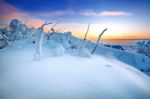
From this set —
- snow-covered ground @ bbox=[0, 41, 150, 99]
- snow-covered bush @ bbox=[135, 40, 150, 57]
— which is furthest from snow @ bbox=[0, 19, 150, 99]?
snow-covered bush @ bbox=[135, 40, 150, 57]

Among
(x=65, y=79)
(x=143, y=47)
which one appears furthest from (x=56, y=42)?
(x=143, y=47)

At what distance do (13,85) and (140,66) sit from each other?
11.9 ft

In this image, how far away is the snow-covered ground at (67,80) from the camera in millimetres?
2102

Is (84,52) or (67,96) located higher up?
(84,52)

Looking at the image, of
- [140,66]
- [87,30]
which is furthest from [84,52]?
[140,66]

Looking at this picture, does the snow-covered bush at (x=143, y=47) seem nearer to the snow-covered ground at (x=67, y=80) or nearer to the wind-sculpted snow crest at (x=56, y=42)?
the wind-sculpted snow crest at (x=56, y=42)

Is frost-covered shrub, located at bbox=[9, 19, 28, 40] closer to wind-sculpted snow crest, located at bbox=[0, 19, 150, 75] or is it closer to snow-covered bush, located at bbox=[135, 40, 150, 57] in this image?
wind-sculpted snow crest, located at bbox=[0, 19, 150, 75]

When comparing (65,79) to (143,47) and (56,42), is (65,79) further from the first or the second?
(143,47)

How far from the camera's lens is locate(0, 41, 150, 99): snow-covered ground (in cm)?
210

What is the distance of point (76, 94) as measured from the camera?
2.09 m

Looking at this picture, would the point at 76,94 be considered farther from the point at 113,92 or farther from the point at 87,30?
the point at 87,30

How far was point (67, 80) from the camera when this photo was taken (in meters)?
2.27

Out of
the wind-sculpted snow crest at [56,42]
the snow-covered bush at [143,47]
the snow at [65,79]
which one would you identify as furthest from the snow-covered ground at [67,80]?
the snow-covered bush at [143,47]

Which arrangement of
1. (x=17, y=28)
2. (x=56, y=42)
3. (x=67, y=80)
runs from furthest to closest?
(x=17, y=28), (x=56, y=42), (x=67, y=80)
